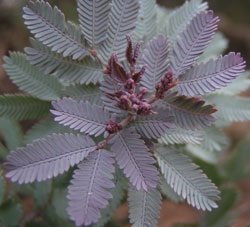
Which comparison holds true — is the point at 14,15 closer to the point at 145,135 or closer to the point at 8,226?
the point at 8,226

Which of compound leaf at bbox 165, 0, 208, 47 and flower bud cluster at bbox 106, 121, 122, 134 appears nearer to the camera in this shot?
flower bud cluster at bbox 106, 121, 122, 134

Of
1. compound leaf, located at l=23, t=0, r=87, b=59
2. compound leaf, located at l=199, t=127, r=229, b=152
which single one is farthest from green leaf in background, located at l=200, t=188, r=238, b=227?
compound leaf, located at l=23, t=0, r=87, b=59

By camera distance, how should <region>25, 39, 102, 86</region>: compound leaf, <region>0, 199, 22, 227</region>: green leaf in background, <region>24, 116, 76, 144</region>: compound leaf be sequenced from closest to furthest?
<region>25, 39, 102, 86</region>: compound leaf
<region>24, 116, 76, 144</region>: compound leaf
<region>0, 199, 22, 227</region>: green leaf in background

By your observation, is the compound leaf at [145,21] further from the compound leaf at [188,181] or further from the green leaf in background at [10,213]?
the green leaf in background at [10,213]

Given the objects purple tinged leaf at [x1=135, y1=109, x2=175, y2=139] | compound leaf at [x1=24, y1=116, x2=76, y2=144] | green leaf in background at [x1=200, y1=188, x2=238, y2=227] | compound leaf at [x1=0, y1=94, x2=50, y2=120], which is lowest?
green leaf in background at [x1=200, y1=188, x2=238, y2=227]

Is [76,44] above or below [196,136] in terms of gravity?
above

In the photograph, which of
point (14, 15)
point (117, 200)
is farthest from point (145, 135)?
point (14, 15)

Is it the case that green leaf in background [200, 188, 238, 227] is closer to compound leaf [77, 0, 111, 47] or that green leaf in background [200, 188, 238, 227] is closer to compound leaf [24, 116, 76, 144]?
compound leaf [24, 116, 76, 144]
